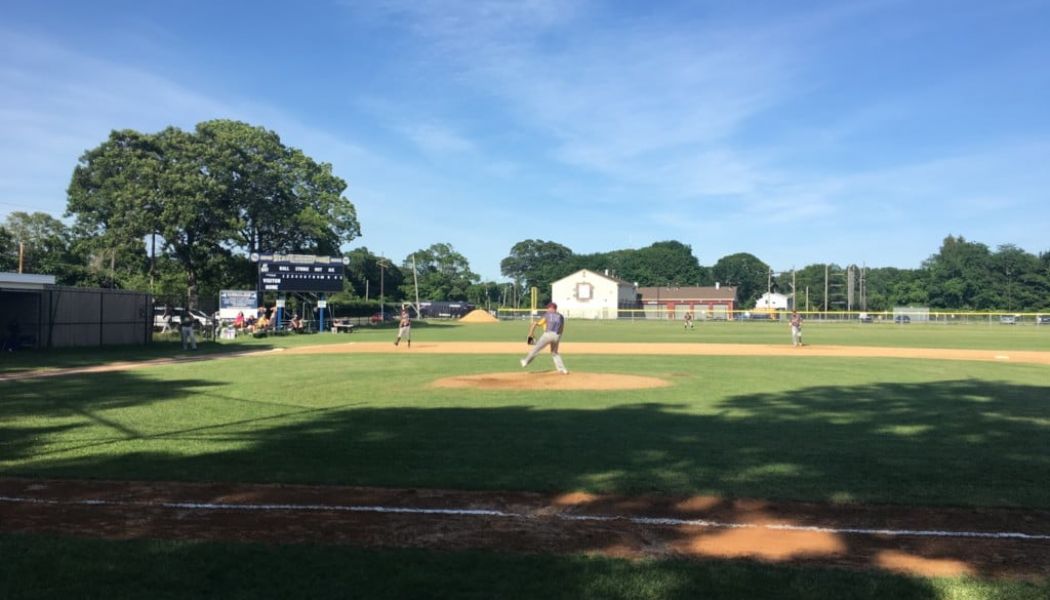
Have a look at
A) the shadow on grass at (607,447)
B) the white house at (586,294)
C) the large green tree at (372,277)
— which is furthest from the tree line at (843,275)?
the shadow on grass at (607,447)

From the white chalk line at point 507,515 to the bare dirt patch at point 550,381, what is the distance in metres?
9.43

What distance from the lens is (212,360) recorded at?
82.5ft

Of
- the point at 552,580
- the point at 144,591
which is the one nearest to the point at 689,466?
the point at 552,580

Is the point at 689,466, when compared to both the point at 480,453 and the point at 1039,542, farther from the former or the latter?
the point at 1039,542

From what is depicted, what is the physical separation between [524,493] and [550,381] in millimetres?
9976

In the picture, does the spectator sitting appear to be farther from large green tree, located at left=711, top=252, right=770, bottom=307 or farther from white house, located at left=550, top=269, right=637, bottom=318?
large green tree, located at left=711, top=252, right=770, bottom=307

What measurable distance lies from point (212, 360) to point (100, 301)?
30.7ft

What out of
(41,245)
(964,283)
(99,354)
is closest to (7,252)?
(41,245)

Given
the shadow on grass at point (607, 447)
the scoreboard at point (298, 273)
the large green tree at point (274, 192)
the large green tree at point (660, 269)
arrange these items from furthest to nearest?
1. the large green tree at point (660, 269)
2. the large green tree at point (274, 192)
3. the scoreboard at point (298, 273)
4. the shadow on grass at point (607, 447)

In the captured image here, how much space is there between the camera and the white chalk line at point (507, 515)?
5.90m

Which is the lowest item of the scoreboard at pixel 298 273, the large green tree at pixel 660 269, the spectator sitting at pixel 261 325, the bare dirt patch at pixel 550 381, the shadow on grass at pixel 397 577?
the shadow on grass at pixel 397 577

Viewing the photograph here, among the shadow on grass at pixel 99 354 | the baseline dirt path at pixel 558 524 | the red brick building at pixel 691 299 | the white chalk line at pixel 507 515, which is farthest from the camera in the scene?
the red brick building at pixel 691 299

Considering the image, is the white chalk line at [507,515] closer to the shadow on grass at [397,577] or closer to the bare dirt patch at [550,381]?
the shadow on grass at [397,577]

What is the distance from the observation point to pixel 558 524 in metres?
6.10
